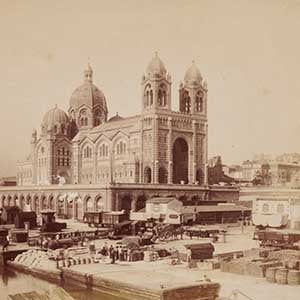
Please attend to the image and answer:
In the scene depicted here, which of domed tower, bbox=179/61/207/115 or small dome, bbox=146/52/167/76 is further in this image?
domed tower, bbox=179/61/207/115

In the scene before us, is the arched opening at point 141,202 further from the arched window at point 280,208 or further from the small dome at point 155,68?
the arched window at point 280,208

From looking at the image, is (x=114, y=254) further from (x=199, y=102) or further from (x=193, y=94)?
(x=199, y=102)

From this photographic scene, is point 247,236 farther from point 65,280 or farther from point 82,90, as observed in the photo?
point 82,90

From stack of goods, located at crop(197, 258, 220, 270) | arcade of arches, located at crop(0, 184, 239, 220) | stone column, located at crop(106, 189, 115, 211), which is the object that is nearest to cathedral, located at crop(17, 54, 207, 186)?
arcade of arches, located at crop(0, 184, 239, 220)

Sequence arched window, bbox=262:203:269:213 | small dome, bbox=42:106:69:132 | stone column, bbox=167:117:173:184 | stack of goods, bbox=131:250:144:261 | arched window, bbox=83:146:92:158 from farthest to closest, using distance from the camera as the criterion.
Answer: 1. small dome, bbox=42:106:69:132
2. arched window, bbox=83:146:92:158
3. stone column, bbox=167:117:173:184
4. arched window, bbox=262:203:269:213
5. stack of goods, bbox=131:250:144:261

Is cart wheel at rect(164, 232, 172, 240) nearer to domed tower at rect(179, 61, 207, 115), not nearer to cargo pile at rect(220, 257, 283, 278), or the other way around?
cargo pile at rect(220, 257, 283, 278)

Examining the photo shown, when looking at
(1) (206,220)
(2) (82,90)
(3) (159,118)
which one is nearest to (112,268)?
(1) (206,220)
